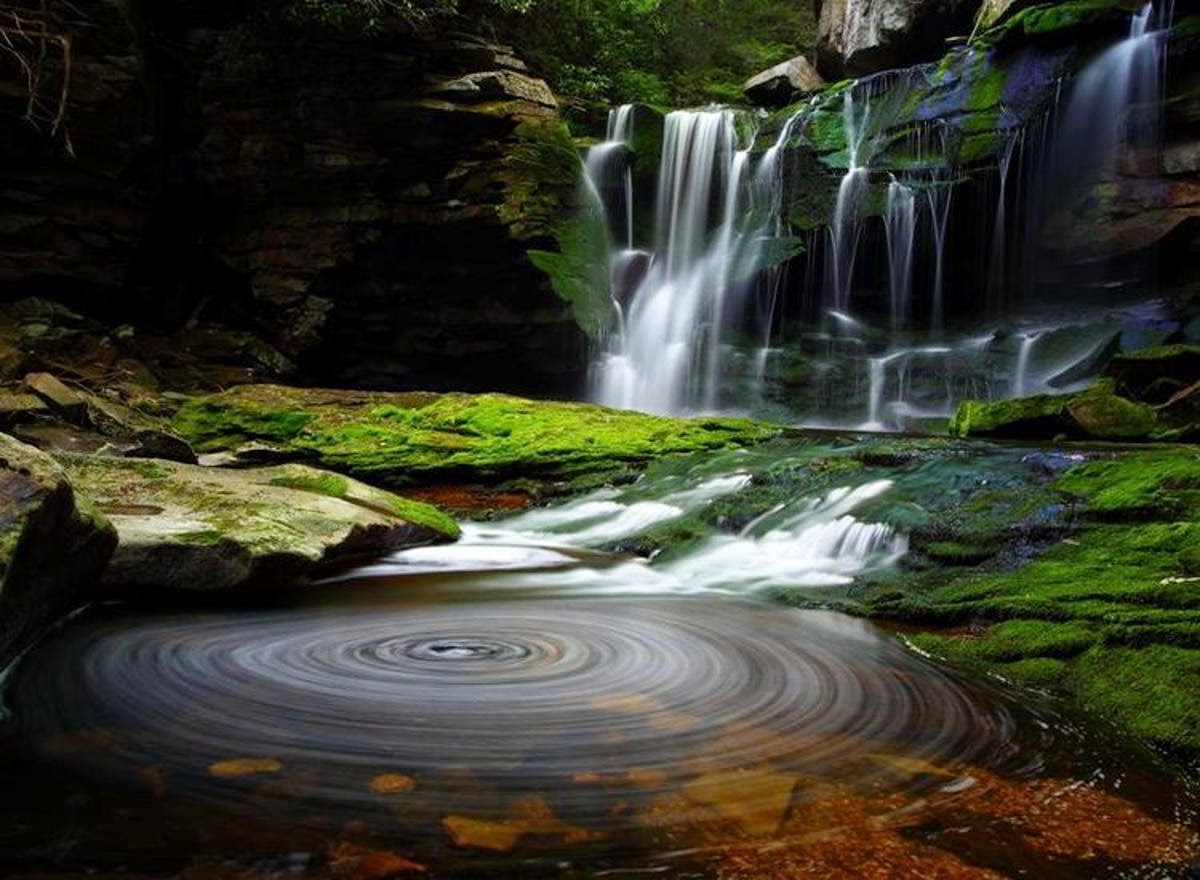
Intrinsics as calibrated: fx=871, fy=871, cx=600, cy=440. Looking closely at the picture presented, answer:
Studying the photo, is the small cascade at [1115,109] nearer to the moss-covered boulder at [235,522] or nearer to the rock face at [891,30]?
the rock face at [891,30]

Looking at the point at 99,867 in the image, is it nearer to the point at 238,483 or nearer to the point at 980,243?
the point at 238,483

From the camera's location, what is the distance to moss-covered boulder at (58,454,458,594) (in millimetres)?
4789

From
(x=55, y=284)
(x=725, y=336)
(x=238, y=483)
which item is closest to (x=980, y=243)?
(x=725, y=336)

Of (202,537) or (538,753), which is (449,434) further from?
(538,753)

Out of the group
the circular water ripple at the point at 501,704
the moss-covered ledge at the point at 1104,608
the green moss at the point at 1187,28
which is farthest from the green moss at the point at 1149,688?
the green moss at the point at 1187,28

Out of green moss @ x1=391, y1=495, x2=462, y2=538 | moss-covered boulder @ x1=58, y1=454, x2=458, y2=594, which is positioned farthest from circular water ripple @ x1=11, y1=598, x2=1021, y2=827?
green moss @ x1=391, y1=495, x2=462, y2=538

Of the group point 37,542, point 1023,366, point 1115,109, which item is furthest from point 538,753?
point 1115,109

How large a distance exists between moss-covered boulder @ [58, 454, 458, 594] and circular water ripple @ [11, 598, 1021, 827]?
0.39 meters

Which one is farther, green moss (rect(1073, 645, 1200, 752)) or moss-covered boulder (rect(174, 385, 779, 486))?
moss-covered boulder (rect(174, 385, 779, 486))

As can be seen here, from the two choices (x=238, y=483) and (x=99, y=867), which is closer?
(x=99, y=867)

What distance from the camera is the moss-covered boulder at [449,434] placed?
1008 cm

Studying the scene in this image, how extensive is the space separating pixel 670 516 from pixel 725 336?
10.1 m

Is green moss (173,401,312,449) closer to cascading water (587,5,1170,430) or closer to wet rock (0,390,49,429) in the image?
wet rock (0,390,49,429)

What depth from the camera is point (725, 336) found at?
56.8ft
